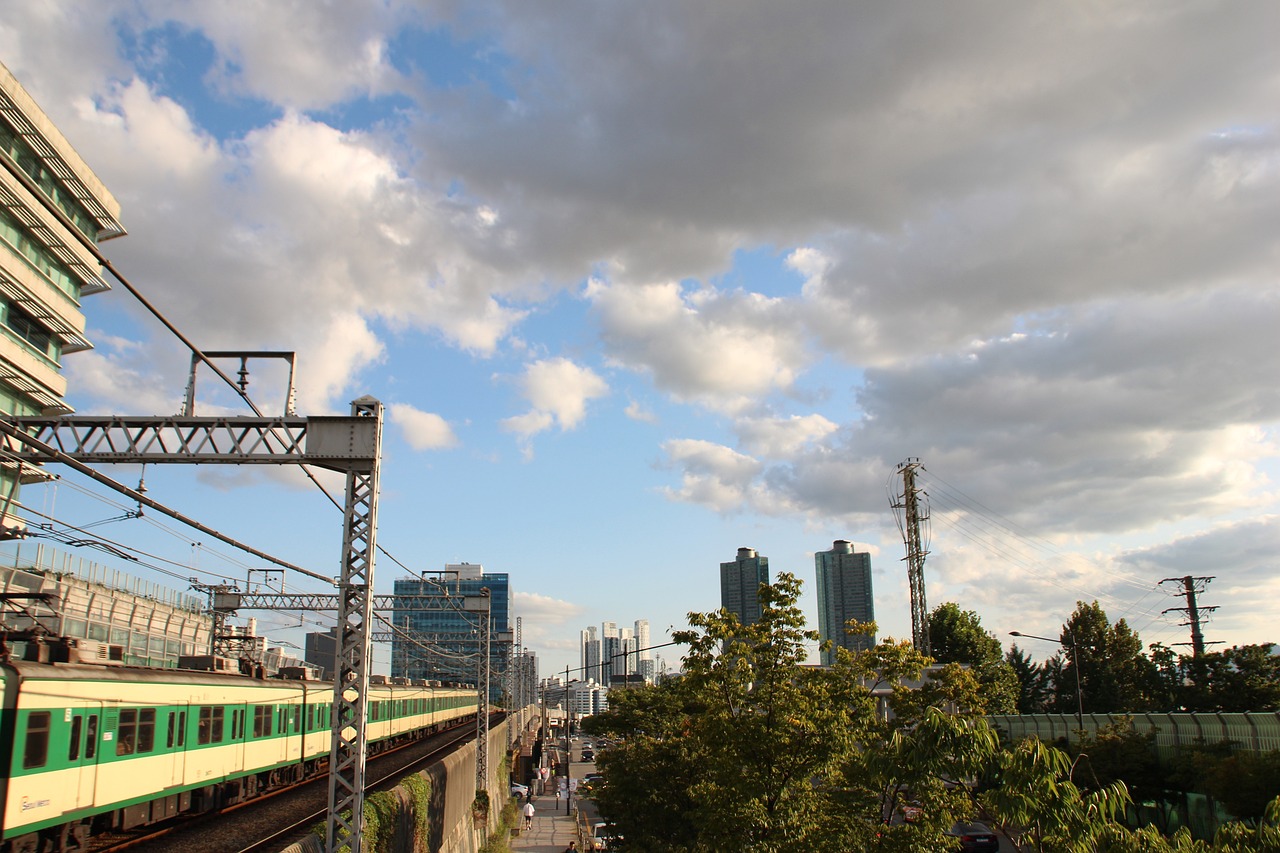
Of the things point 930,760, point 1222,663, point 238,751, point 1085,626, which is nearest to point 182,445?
point 238,751

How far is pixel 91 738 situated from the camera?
51.7 feet

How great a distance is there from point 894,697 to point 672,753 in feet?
31.8

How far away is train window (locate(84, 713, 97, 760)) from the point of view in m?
15.6

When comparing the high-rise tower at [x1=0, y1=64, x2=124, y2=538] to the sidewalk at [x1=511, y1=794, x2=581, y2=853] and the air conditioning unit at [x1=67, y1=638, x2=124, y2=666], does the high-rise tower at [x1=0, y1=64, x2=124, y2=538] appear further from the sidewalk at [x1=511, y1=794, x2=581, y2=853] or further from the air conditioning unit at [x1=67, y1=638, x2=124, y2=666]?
the sidewalk at [x1=511, y1=794, x2=581, y2=853]

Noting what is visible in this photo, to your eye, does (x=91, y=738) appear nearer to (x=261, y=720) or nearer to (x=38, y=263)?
(x=261, y=720)

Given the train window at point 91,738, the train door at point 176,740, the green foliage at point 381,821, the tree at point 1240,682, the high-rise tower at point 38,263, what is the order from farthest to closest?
the tree at point 1240,682 → the high-rise tower at point 38,263 → the train door at point 176,740 → the green foliage at point 381,821 → the train window at point 91,738

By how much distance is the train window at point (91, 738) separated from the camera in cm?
1558

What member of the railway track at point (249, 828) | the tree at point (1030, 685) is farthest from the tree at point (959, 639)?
the railway track at point (249, 828)

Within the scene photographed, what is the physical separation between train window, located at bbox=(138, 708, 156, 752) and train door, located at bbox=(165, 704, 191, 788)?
0.93ft

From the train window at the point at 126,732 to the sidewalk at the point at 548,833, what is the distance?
2526cm

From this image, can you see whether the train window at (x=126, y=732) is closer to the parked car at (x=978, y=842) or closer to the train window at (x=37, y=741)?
the train window at (x=37, y=741)

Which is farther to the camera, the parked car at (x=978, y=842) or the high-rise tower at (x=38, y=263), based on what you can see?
the high-rise tower at (x=38, y=263)

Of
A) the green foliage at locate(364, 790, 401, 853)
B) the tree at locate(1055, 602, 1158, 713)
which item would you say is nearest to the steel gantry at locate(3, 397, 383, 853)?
the green foliage at locate(364, 790, 401, 853)

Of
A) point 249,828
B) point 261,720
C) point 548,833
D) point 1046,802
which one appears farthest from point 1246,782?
point 548,833
